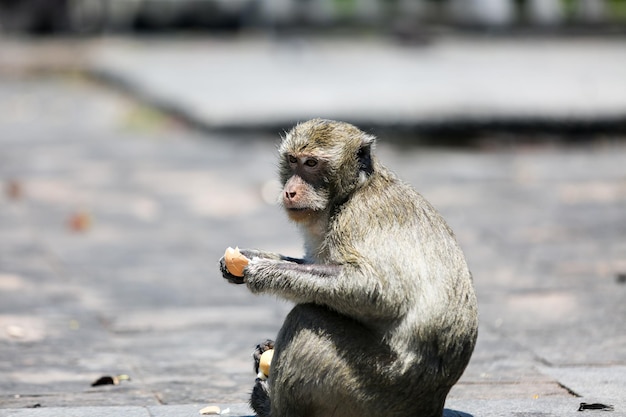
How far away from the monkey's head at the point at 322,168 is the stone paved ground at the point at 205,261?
96 cm

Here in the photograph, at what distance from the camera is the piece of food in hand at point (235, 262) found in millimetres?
4926

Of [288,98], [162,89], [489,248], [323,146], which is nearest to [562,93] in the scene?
[288,98]

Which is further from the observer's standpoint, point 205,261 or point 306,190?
point 205,261

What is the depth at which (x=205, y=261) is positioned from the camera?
28.7 ft

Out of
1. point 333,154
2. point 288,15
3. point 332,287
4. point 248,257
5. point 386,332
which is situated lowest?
point 386,332

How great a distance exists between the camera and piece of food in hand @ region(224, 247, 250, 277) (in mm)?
4926

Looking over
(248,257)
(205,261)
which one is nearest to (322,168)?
(248,257)

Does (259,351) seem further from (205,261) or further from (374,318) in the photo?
(205,261)

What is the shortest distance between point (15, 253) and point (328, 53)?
11834mm

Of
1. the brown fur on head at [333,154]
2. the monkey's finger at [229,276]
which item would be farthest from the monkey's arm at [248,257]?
the brown fur on head at [333,154]

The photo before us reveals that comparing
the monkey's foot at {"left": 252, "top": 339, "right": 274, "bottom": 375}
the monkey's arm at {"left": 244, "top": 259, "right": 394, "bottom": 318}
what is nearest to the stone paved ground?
the monkey's foot at {"left": 252, "top": 339, "right": 274, "bottom": 375}

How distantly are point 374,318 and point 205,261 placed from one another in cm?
417

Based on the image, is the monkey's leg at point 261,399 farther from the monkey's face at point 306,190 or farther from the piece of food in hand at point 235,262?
the monkey's face at point 306,190

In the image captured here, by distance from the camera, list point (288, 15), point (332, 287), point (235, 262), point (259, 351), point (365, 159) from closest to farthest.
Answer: point (332, 287) < point (235, 262) < point (365, 159) < point (259, 351) < point (288, 15)
